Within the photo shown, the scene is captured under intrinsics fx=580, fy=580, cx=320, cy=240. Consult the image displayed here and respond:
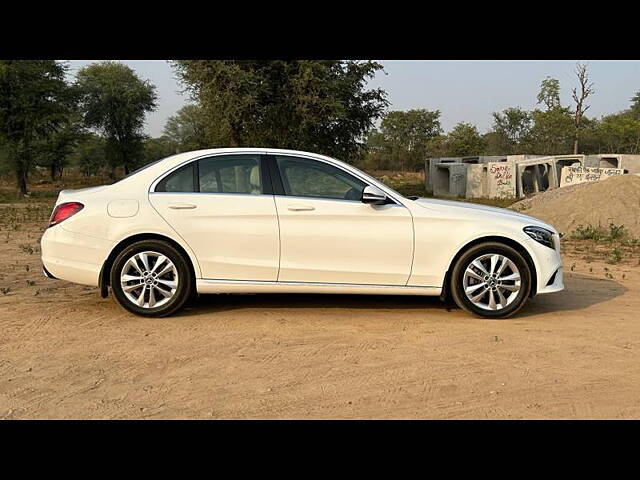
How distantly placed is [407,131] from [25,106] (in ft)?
127

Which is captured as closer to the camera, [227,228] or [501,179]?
[227,228]

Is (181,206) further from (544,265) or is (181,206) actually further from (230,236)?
(544,265)

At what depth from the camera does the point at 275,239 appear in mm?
5633

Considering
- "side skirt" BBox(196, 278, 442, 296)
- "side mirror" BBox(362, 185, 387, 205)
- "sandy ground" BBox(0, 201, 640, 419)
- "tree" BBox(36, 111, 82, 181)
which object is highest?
"tree" BBox(36, 111, 82, 181)

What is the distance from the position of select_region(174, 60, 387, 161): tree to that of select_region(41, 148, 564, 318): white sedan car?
18941 millimetres

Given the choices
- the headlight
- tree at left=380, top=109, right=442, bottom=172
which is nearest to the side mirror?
the headlight

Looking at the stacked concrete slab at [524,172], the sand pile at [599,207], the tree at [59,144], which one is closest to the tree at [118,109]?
the tree at [59,144]

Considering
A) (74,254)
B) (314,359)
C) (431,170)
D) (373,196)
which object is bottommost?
(314,359)

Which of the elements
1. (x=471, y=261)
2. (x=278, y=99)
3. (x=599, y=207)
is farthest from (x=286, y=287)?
(x=278, y=99)

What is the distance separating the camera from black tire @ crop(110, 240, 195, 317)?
5566 mm

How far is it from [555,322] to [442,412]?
263 cm

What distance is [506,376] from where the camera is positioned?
423 cm

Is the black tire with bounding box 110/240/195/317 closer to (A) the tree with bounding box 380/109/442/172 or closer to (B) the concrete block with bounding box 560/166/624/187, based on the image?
(B) the concrete block with bounding box 560/166/624/187
